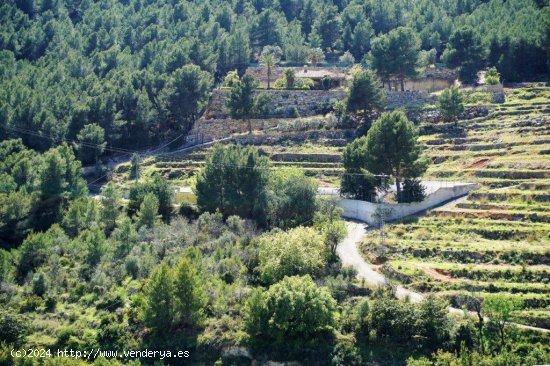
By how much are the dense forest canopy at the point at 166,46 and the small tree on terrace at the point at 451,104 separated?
14.0m

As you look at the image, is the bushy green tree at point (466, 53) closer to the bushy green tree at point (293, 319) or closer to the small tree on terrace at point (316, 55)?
the small tree on terrace at point (316, 55)

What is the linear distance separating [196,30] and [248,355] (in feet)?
237

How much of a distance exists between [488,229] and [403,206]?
8.25m

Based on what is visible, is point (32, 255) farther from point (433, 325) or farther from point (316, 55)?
point (316, 55)

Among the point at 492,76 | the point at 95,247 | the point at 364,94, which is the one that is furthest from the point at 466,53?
the point at 95,247

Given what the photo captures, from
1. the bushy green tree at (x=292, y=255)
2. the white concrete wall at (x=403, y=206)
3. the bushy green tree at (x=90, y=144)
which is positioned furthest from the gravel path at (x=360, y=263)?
the bushy green tree at (x=90, y=144)

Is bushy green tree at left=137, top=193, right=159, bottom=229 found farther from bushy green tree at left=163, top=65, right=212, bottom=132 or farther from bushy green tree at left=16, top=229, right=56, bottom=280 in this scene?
bushy green tree at left=163, top=65, right=212, bottom=132

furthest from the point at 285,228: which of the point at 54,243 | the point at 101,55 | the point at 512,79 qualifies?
the point at 101,55

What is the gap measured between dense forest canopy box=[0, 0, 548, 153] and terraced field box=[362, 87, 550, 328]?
784 inches

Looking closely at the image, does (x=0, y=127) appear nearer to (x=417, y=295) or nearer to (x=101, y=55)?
(x=101, y=55)

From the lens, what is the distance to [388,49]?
292ft

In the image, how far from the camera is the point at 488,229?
5691 centimetres

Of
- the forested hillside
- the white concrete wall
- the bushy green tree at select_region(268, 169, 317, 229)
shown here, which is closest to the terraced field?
the forested hillside

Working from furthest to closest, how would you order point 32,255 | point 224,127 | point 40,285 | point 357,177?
point 224,127
point 357,177
point 32,255
point 40,285
